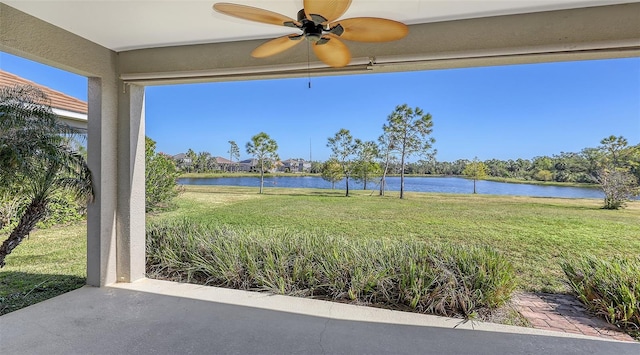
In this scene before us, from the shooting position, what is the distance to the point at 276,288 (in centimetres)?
313

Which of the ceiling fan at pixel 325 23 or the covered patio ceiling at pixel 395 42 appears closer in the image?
the ceiling fan at pixel 325 23

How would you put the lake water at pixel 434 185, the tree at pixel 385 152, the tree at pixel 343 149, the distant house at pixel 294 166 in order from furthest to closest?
the distant house at pixel 294 166, the tree at pixel 343 149, the tree at pixel 385 152, the lake water at pixel 434 185

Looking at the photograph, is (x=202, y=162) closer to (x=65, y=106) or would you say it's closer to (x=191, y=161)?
(x=191, y=161)

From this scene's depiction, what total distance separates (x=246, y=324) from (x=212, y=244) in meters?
1.43

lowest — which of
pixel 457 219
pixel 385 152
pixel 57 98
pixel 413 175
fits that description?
pixel 457 219

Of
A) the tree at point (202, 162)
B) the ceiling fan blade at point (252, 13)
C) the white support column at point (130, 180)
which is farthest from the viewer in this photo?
the tree at point (202, 162)

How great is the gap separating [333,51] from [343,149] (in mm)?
2294

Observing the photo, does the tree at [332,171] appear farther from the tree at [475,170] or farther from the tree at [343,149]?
the tree at [475,170]

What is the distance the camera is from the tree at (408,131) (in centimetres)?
374

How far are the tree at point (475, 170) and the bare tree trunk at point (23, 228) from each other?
4426 millimetres

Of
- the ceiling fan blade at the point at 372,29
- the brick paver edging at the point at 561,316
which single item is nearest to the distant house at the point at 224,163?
the ceiling fan blade at the point at 372,29

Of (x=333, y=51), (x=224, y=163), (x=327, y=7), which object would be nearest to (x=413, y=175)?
(x=333, y=51)

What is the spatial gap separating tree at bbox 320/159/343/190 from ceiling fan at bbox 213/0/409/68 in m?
2.36

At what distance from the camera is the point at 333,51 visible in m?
1.79
